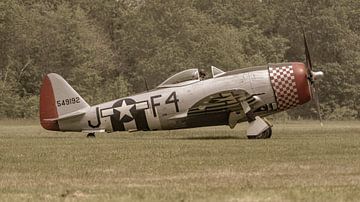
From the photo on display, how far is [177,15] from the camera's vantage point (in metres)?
62.3

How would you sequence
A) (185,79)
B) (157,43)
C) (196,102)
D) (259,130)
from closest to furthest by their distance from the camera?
(259,130) → (196,102) → (185,79) → (157,43)

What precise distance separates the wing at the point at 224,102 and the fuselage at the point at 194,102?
0.09m

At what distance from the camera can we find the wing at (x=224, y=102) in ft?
78.3

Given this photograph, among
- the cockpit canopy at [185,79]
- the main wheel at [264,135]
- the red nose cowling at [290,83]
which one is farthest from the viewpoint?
the cockpit canopy at [185,79]

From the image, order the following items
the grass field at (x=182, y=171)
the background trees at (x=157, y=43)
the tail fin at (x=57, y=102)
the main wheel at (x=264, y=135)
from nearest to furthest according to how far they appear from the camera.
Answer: the grass field at (x=182, y=171) < the main wheel at (x=264, y=135) < the tail fin at (x=57, y=102) < the background trees at (x=157, y=43)

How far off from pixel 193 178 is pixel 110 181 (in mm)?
1477

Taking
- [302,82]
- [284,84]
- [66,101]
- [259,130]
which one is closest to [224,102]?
[259,130]

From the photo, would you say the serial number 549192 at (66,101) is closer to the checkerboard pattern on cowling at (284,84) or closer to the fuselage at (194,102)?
the fuselage at (194,102)

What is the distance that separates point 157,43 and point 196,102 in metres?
37.1

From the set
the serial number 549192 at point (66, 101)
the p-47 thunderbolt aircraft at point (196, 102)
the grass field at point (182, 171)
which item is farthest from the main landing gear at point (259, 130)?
the serial number 549192 at point (66, 101)

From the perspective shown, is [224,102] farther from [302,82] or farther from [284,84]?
[302,82]

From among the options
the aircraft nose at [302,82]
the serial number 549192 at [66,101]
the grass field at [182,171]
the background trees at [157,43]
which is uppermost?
the background trees at [157,43]

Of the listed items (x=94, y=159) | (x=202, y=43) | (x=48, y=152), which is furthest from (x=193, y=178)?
(x=202, y=43)

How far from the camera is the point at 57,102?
85.3 ft
